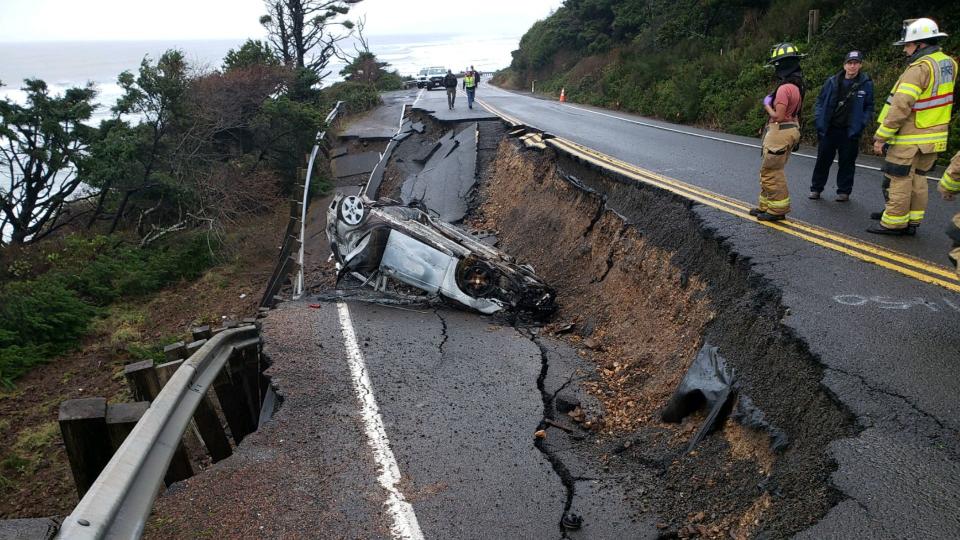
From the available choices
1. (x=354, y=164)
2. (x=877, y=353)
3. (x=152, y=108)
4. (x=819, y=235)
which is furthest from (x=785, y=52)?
(x=152, y=108)

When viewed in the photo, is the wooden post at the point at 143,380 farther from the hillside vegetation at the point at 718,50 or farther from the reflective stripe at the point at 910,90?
the hillside vegetation at the point at 718,50

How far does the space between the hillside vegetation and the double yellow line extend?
16.3ft

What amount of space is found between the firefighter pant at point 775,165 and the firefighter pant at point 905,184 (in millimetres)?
889

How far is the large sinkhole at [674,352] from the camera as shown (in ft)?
11.8

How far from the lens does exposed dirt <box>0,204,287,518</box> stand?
7.55m

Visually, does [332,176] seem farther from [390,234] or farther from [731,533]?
[731,533]

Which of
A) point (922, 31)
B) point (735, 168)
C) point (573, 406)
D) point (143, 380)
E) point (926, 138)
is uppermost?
point (922, 31)

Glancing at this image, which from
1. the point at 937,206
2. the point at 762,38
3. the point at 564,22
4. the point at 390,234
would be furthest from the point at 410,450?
the point at 564,22

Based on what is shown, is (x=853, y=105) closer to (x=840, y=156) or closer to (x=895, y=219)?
(x=840, y=156)

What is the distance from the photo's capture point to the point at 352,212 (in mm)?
8391

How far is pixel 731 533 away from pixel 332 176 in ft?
63.6

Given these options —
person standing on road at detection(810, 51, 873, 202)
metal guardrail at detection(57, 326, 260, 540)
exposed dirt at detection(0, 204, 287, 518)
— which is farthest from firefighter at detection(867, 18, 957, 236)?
exposed dirt at detection(0, 204, 287, 518)

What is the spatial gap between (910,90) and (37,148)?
902 inches

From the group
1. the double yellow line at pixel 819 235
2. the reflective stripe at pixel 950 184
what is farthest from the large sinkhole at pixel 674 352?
the reflective stripe at pixel 950 184
